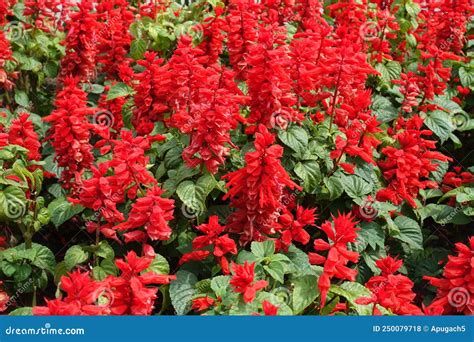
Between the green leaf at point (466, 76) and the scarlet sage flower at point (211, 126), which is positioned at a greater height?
the scarlet sage flower at point (211, 126)

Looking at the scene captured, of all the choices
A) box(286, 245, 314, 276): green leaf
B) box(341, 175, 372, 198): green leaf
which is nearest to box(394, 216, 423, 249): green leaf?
box(341, 175, 372, 198): green leaf

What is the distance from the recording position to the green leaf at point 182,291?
3.03 m

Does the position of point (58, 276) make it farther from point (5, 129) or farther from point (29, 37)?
point (29, 37)

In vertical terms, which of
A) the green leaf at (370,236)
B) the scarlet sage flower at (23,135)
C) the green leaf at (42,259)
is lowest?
the green leaf at (42,259)

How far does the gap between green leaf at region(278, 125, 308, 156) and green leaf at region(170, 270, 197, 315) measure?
760 mm

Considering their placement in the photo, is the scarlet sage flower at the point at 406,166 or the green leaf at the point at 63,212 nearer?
the green leaf at the point at 63,212

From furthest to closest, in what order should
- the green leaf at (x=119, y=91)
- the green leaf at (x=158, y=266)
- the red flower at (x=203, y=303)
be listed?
the green leaf at (x=119, y=91), the green leaf at (x=158, y=266), the red flower at (x=203, y=303)

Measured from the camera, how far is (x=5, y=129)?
13.3 feet

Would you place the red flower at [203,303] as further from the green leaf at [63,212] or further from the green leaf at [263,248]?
the green leaf at [63,212]

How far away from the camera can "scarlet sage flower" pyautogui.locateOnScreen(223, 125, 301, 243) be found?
117 inches

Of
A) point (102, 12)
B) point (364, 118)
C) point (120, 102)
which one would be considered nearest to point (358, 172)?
point (364, 118)

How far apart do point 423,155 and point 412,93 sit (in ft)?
1.51

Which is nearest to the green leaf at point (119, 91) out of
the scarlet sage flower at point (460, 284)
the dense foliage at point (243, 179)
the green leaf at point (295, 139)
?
the dense foliage at point (243, 179)

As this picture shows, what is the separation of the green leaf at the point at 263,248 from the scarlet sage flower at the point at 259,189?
4.3 inches
